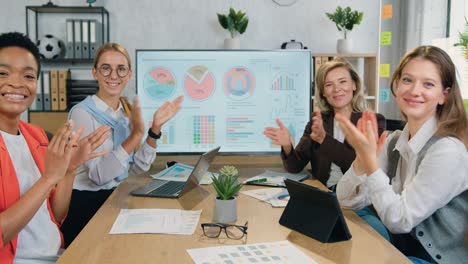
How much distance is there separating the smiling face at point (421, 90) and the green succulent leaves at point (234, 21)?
2955mm

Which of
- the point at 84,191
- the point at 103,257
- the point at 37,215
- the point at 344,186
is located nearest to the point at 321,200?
the point at 344,186

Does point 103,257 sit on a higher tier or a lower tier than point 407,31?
lower

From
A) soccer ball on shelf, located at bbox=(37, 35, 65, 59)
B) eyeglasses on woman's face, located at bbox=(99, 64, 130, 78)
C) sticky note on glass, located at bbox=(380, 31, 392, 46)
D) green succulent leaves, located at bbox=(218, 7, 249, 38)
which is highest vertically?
green succulent leaves, located at bbox=(218, 7, 249, 38)

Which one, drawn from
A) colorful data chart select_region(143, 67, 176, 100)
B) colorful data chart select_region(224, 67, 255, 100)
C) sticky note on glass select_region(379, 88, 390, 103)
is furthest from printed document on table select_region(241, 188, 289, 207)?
sticky note on glass select_region(379, 88, 390, 103)

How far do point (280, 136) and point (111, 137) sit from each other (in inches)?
32.9

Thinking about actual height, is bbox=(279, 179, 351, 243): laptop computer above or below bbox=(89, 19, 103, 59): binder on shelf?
below

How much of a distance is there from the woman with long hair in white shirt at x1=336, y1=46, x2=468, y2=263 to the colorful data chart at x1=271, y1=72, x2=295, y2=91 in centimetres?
79

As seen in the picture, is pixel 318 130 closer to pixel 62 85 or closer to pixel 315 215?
pixel 315 215

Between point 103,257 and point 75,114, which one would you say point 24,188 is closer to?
point 103,257

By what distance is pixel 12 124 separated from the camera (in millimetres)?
1397

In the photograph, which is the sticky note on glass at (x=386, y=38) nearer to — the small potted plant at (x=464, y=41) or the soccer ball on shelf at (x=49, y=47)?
the small potted plant at (x=464, y=41)

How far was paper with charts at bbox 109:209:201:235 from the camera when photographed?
129 cm

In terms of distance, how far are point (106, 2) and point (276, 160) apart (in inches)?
Answer: 115

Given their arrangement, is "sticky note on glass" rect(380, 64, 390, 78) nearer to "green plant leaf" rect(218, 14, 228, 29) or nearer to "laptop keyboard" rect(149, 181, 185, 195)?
"green plant leaf" rect(218, 14, 228, 29)
